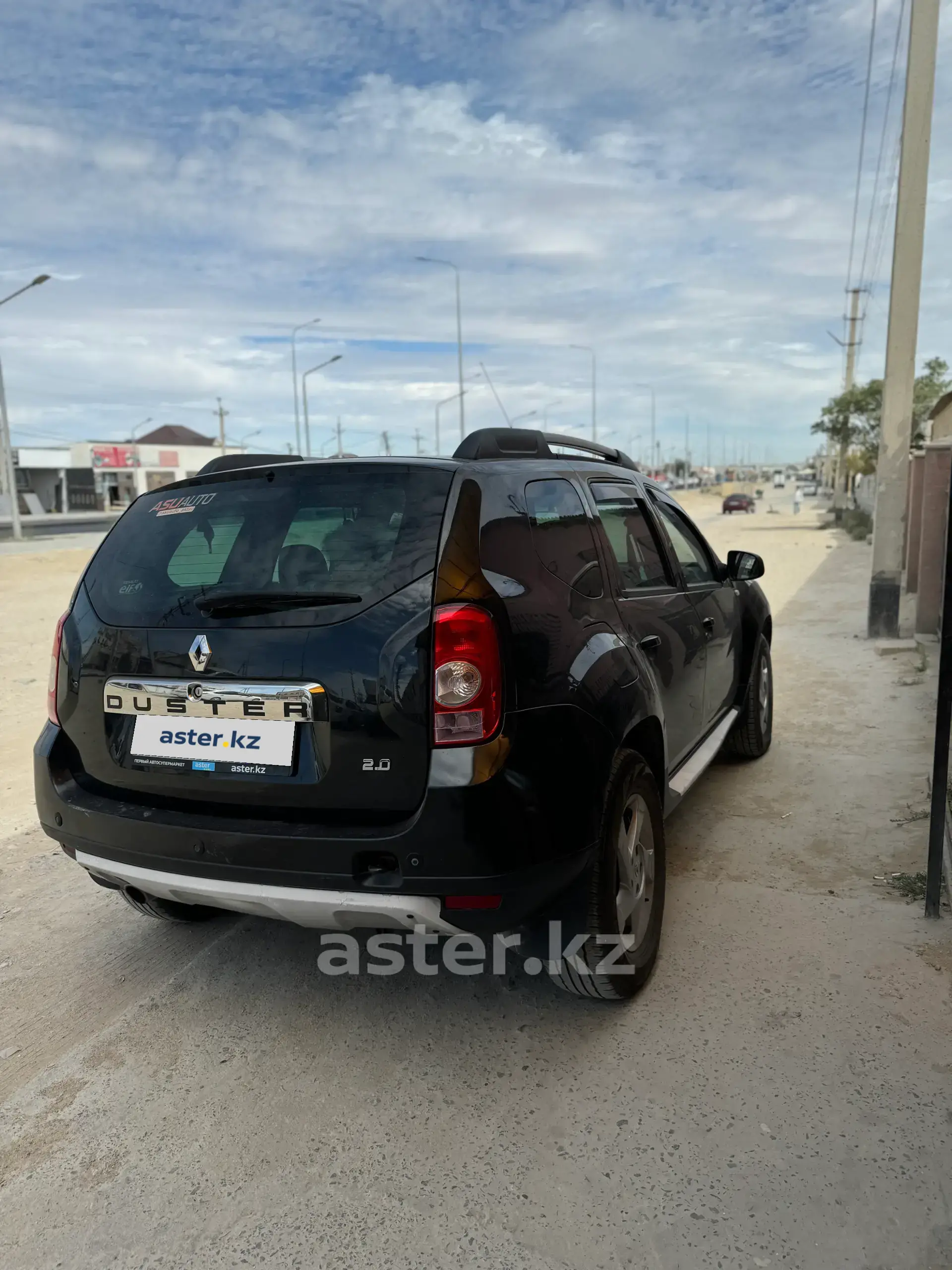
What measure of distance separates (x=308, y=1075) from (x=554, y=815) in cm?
107

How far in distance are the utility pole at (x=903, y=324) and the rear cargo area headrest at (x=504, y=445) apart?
7.61m

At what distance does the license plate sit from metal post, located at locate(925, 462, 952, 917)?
2.22 meters

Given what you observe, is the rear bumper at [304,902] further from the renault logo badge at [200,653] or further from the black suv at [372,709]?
the renault logo badge at [200,653]

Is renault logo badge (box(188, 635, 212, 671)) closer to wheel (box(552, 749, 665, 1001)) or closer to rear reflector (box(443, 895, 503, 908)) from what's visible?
rear reflector (box(443, 895, 503, 908))

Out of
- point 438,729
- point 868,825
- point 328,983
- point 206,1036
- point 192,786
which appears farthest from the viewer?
point 868,825

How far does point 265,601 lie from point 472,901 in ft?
3.27

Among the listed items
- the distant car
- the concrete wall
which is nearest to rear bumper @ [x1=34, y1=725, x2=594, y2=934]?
the concrete wall

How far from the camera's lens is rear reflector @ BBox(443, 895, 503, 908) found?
251 cm

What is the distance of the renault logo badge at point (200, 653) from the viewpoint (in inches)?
105

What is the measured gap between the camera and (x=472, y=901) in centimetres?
252

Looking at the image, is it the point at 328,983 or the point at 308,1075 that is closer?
the point at 308,1075

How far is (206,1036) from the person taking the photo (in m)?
2.97

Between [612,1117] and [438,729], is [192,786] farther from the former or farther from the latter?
[612,1117]

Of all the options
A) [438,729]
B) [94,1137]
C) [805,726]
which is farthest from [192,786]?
[805,726]
